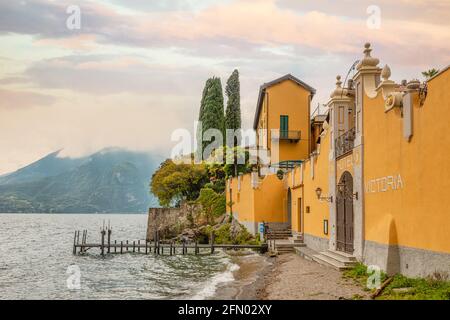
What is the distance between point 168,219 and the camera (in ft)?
174

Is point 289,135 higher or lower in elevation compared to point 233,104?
lower

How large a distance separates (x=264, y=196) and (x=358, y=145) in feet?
60.8

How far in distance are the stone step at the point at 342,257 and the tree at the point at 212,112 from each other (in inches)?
1371

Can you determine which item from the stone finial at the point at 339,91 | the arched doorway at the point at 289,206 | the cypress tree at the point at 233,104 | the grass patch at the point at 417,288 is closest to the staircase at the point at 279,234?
the arched doorway at the point at 289,206

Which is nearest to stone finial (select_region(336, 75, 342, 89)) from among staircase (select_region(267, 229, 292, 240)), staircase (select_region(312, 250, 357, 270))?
staircase (select_region(312, 250, 357, 270))

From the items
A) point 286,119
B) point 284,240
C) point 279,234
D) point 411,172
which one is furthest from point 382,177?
point 286,119

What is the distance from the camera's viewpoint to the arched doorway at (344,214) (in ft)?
65.7

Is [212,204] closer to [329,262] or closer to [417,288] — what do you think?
[329,262]

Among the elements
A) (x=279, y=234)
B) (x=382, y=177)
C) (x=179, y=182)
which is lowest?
(x=279, y=234)

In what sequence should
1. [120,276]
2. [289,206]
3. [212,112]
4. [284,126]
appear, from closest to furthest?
[120,276], [289,206], [284,126], [212,112]

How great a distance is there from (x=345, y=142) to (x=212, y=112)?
36.2 meters

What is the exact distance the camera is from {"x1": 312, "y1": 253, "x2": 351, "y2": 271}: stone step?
18484 mm
